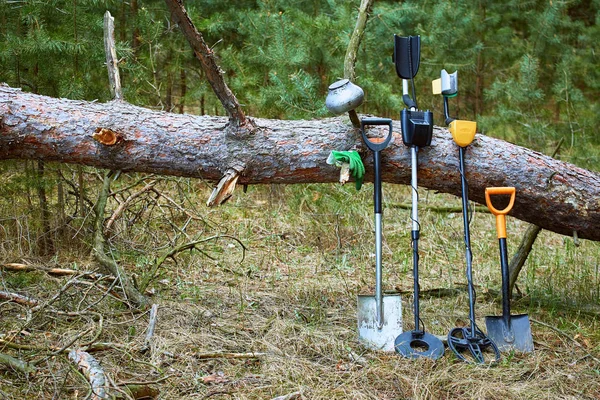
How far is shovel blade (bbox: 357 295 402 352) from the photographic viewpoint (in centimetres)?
321

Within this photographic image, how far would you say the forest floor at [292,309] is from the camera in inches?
110

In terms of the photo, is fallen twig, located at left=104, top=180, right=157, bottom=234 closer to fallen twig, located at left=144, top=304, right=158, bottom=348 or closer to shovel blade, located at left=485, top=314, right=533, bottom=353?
fallen twig, located at left=144, top=304, right=158, bottom=348

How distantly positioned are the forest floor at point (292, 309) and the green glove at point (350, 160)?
0.89 m

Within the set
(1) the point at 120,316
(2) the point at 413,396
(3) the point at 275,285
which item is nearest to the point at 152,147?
(1) the point at 120,316

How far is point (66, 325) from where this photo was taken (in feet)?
10.9

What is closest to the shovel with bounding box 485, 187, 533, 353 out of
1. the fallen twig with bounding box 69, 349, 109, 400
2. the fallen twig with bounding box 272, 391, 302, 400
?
the fallen twig with bounding box 272, 391, 302, 400

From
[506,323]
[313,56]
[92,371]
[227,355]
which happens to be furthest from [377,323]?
[313,56]

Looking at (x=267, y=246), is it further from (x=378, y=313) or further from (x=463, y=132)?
(x=463, y=132)

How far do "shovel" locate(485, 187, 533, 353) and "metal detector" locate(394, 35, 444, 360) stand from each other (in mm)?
359

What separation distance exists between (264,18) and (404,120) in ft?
8.75

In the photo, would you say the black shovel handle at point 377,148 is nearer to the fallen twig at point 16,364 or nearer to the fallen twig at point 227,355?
the fallen twig at point 227,355

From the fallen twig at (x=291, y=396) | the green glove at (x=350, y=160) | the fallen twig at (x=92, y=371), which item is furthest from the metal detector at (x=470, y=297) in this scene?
the fallen twig at (x=92, y=371)

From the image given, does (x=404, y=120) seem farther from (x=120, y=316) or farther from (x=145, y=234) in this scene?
(x=145, y=234)

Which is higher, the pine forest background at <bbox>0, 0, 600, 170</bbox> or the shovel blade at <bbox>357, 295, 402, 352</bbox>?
the pine forest background at <bbox>0, 0, 600, 170</bbox>
